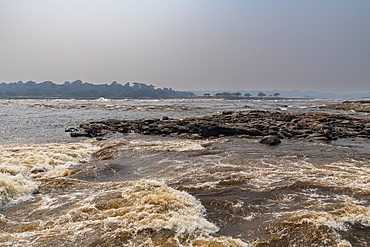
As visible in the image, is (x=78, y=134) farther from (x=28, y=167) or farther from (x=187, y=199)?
(x=187, y=199)

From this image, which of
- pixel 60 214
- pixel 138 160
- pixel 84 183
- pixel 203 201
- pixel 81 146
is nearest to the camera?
pixel 60 214

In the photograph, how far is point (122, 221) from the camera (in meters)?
4.92

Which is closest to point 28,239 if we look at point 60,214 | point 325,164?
point 60,214

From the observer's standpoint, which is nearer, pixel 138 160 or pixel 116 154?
pixel 138 160

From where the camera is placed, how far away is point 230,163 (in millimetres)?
10047

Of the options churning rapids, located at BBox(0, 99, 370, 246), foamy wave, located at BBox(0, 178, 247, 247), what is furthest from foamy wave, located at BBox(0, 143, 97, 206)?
foamy wave, located at BBox(0, 178, 247, 247)

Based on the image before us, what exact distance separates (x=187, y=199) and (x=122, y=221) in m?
1.94

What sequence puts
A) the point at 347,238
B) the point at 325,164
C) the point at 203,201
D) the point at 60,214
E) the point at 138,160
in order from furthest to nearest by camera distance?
the point at 138,160 < the point at 325,164 < the point at 203,201 < the point at 60,214 < the point at 347,238

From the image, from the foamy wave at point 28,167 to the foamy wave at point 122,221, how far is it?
1177mm

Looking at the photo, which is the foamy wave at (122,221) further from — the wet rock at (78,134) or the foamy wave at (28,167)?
the wet rock at (78,134)

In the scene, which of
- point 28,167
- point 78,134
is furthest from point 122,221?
point 78,134

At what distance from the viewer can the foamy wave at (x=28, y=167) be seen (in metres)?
6.76

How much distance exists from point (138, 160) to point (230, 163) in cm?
497

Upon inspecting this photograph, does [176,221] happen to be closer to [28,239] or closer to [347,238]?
[28,239]
